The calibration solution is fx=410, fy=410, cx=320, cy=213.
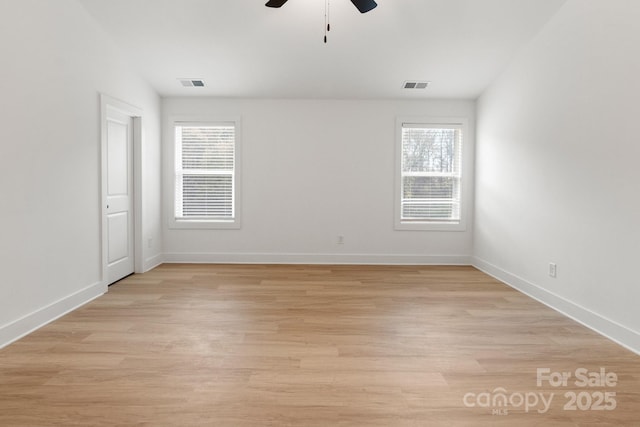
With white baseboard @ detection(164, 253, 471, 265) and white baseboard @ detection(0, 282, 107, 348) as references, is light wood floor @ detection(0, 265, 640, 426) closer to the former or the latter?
white baseboard @ detection(0, 282, 107, 348)

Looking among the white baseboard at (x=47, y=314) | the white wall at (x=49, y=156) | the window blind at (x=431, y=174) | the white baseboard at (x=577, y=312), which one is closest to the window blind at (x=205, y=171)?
the white wall at (x=49, y=156)

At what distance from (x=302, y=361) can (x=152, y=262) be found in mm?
3911

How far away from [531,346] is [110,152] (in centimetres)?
469

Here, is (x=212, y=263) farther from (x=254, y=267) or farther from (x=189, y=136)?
(x=189, y=136)

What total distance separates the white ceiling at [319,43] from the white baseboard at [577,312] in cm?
268

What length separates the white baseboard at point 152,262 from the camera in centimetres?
564

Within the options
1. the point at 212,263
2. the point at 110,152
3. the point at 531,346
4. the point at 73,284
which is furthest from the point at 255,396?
the point at 212,263

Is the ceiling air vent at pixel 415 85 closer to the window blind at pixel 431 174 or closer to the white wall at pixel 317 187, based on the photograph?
the white wall at pixel 317 187

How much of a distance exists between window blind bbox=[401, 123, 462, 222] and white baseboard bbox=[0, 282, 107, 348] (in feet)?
14.0

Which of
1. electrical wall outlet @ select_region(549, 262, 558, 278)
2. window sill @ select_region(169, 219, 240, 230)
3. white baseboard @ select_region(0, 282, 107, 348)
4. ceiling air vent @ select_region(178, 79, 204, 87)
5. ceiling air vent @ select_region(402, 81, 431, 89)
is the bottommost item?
white baseboard @ select_region(0, 282, 107, 348)

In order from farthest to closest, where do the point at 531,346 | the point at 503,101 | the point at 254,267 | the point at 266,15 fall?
the point at 254,267 → the point at 503,101 → the point at 266,15 → the point at 531,346

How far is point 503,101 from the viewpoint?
5281 millimetres

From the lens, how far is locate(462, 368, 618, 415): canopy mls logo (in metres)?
2.17

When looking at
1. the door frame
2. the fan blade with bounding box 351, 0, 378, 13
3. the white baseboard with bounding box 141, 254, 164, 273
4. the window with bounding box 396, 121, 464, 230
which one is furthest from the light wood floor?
the fan blade with bounding box 351, 0, 378, 13
